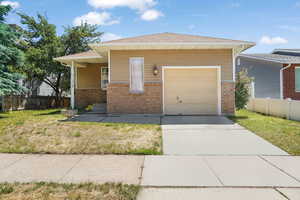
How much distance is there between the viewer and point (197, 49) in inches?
355

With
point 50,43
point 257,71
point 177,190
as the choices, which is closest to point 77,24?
point 50,43

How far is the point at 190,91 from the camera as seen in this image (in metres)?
9.49

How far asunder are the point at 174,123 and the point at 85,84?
781 centimetres

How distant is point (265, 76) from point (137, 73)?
1048cm

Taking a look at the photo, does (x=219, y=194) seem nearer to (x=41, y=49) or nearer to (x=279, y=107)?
(x=279, y=107)

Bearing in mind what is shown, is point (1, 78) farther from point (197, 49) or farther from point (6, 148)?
point (197, 49)

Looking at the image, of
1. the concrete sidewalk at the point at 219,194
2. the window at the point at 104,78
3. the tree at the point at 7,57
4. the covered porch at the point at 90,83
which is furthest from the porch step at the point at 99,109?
the concrete sidewalk at the point at 219,194

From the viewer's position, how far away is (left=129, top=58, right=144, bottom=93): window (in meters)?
9.09

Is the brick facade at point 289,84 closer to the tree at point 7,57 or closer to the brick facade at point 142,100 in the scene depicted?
the brick facade at point 142,100

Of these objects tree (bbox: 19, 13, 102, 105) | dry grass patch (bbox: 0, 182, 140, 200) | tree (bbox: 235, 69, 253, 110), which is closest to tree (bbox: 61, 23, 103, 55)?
tree (bbox: 19, 13, 102, 105)

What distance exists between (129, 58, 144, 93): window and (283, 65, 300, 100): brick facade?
1022 centimetres

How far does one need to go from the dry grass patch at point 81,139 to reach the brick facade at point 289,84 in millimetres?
10864

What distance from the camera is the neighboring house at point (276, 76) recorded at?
12734mm

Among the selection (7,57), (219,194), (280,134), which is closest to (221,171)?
(219,194)
